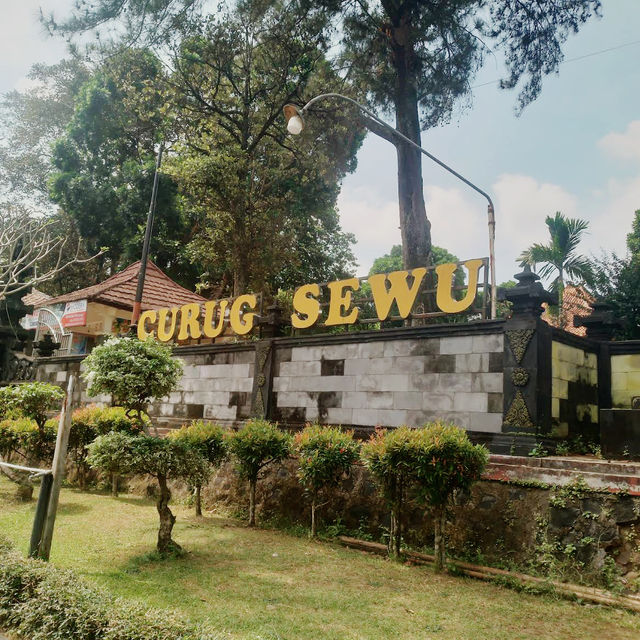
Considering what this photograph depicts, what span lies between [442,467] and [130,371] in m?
4.74

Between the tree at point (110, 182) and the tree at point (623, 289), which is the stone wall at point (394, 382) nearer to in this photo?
the tree at point (623, 289)

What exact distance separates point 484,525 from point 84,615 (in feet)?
18.9

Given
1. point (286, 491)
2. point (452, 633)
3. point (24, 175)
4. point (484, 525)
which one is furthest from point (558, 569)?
point (24, 175)

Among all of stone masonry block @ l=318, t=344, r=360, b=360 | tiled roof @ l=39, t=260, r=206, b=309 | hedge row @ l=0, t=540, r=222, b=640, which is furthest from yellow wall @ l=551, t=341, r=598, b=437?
tiled roof @ l=39, t=260, r=206, b=309

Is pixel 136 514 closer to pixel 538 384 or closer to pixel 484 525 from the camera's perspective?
pixel 484 525

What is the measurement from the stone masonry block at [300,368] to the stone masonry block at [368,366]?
2.74 ft

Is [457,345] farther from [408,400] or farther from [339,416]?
[339,416]

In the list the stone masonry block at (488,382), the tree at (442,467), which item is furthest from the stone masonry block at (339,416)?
the tree at (442,467)

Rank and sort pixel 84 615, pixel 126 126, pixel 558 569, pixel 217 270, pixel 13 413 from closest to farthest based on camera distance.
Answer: pixel 84 615, pixel 558 569, pixel 13 413, pixel 217 270, pixel 126 126

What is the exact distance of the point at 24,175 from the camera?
37.7 meters

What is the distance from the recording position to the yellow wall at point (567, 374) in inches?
378

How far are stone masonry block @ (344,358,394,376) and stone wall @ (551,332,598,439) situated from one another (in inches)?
121

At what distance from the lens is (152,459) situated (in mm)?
8039

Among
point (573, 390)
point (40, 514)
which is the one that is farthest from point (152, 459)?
point (573, 390)
